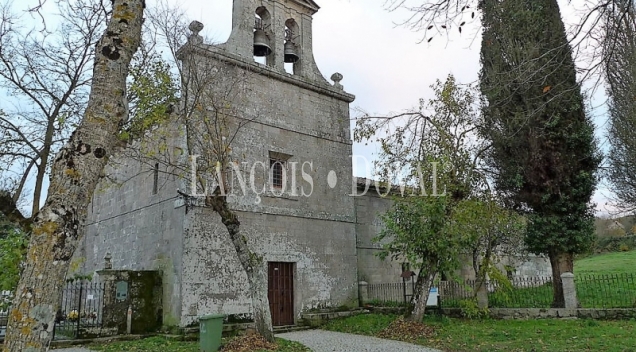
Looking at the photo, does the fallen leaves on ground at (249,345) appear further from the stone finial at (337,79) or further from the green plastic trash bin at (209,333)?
the stone finial at (337,79)

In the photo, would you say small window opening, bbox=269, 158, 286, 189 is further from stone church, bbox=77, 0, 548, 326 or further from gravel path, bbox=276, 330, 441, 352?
gravel path, bbox=276, 330, 441, 352

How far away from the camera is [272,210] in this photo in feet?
44.9

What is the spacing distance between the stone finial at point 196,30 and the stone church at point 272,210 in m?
0.04

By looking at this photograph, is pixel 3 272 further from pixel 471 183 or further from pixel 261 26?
pixel 471 183

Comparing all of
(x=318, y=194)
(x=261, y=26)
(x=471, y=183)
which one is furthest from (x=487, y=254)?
(x=261, y=26)

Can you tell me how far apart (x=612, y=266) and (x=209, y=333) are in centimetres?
2270

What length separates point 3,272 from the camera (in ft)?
34.9

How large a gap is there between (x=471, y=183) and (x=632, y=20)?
8.22 m

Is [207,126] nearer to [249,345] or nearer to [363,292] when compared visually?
[249,345]

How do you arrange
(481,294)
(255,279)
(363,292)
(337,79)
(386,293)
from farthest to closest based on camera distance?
1. (337,79)
2. (386,293)
3. (363,292)
4. (481,294)
5. (255,279)

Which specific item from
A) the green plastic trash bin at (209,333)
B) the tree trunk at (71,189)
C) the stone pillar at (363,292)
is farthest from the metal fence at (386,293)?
the tree trunk at (71,189)

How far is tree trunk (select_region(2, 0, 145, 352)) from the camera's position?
295 cm

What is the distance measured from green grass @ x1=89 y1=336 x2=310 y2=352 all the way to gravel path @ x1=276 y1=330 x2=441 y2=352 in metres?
0.55

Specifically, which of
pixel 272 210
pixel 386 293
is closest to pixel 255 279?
pixel 272 210
